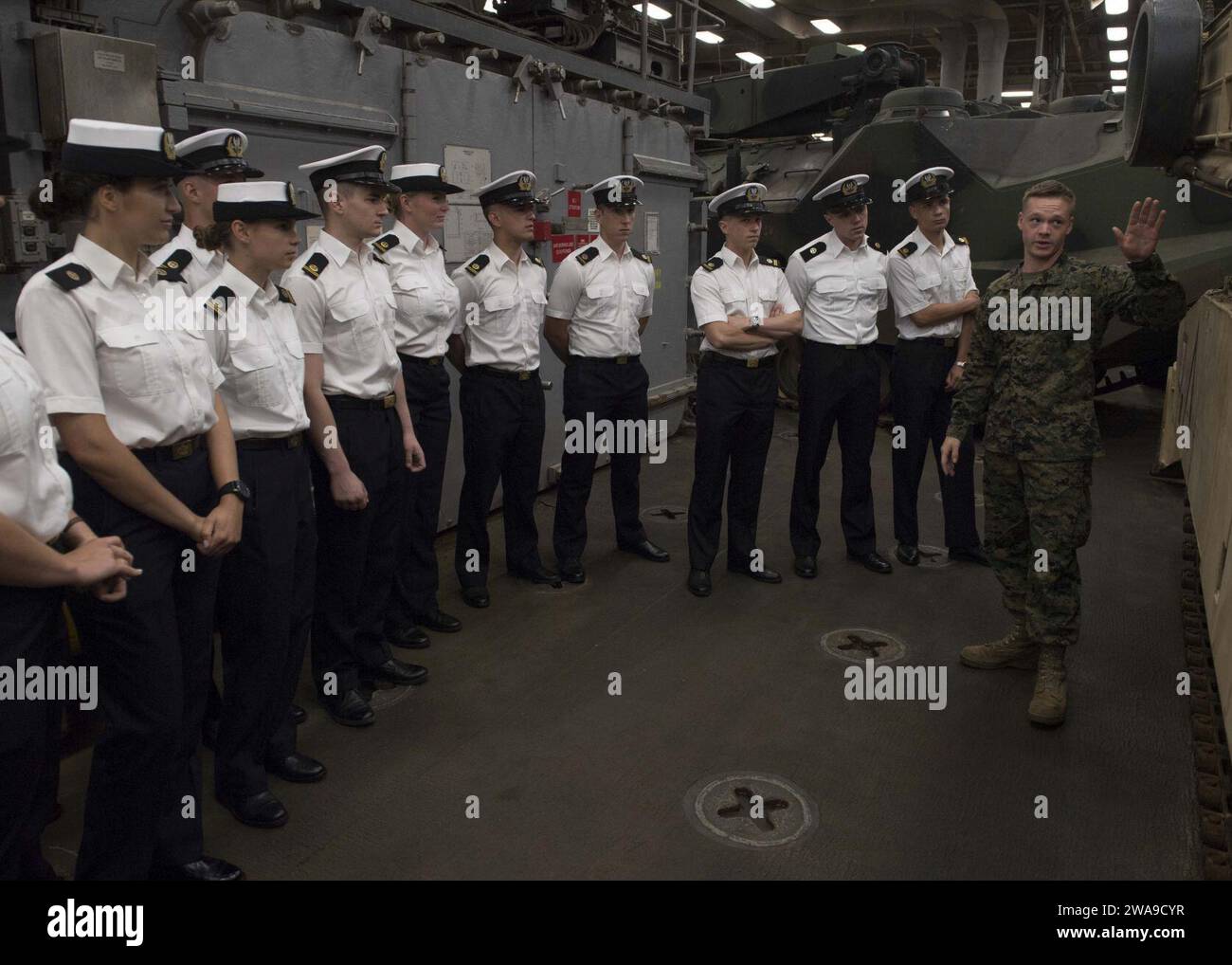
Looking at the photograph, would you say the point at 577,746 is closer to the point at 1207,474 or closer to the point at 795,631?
the point at 795,631

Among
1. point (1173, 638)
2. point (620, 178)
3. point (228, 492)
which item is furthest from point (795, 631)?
point (228, 492)

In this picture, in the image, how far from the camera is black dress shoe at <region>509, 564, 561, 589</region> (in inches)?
195

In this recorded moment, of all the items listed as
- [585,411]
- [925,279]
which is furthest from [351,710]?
[925,279]

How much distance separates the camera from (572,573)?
499 centimetres

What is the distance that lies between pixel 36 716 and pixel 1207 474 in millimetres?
3263

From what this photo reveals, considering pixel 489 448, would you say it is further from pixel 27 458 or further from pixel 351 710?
pixel 27 458

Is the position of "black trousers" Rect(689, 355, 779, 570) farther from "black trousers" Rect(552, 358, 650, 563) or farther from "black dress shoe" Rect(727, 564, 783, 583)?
"black trousers" Rect(552, 358, 650, 563)

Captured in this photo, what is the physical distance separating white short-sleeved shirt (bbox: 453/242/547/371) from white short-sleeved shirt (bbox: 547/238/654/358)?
1.12 feet

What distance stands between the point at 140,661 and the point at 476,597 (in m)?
2.47

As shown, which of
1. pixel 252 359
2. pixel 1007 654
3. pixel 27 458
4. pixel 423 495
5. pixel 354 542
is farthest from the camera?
pixel 423 495

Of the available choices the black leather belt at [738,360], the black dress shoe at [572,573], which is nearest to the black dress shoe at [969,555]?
the black leather belt at [738,360]

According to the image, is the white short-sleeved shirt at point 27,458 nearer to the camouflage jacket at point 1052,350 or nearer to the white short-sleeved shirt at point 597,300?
the camouflage jacket at point 1052,350

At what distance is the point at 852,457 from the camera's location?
5223mm

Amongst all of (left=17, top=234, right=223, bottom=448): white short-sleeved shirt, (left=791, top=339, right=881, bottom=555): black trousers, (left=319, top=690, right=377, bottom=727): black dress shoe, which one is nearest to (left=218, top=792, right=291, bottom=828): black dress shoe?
(left=319, top=690, right=377, bottom=727): black dress shoe
